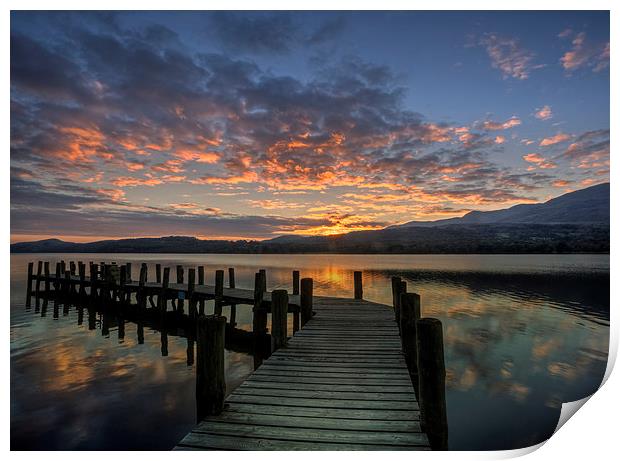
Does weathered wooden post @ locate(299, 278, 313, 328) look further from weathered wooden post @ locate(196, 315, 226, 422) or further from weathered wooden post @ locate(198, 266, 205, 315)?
weathered wooden post @ locate(198, 266, 205, 315)

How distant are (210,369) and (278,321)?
3278 mm

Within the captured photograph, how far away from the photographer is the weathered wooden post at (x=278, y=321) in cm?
786

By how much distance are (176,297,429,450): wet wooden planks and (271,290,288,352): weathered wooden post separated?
0.99 ft


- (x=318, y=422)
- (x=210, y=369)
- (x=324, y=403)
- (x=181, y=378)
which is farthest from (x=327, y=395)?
(x=181, y=378)

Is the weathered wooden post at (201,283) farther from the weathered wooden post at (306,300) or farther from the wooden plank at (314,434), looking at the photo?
the wooden plank at (314,434)

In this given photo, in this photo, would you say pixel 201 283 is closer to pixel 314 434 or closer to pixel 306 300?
pixel 306 300

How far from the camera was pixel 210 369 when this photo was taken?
474 cm

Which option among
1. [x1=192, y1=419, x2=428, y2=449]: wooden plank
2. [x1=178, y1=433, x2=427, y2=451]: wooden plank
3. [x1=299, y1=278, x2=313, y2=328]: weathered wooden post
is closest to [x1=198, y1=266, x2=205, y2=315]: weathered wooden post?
[x1=299, y1=278, x2=313, y2=328]: weathered wooden post

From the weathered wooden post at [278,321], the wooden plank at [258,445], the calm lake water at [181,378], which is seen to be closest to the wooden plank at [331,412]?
the wooden plank at [258,445]

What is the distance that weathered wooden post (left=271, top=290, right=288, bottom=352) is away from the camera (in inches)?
309

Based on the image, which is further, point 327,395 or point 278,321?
point 278,321
